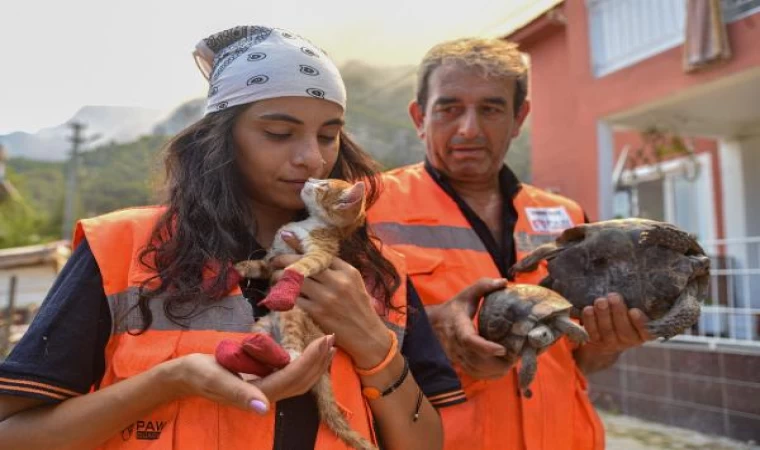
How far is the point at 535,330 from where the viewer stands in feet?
7.34

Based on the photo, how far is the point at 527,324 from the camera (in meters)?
2.27

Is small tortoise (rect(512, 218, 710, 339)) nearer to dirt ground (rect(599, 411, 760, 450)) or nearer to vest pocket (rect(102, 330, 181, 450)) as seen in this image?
vest pocket (rect(102, 330, 181, 450))

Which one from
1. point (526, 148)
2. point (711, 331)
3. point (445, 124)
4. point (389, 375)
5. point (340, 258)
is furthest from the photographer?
point (526, 148)

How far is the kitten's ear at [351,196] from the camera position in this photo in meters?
1.78

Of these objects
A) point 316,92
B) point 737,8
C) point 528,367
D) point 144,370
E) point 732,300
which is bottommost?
point 732,300

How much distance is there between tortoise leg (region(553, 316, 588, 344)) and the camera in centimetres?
225

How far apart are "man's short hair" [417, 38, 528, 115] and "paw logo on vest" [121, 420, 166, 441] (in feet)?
6.85

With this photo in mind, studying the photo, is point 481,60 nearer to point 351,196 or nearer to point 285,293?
point 351,196

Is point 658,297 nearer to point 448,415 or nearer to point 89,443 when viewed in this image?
point 448,415

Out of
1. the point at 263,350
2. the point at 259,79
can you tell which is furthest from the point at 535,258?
the point at 263,350

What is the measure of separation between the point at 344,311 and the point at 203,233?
0.42 m

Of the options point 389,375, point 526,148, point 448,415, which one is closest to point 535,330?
point 448,415

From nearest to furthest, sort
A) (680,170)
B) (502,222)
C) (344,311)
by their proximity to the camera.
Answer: (344,311) < (502,222) < (680,170)

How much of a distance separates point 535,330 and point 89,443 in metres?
1.41
